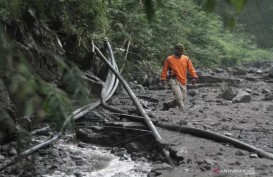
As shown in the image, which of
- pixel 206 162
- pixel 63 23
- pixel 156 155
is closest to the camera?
pixel 206 162

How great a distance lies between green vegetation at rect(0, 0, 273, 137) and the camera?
1.91 metres

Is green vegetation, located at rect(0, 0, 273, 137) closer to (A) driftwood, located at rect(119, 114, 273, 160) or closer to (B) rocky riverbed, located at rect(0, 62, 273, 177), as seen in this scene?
(B) rocky riverbed, located at rect(0, 62, 273, 177)

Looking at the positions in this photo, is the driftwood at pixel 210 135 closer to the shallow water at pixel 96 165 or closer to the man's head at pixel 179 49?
the shallow water at pixel 96 165

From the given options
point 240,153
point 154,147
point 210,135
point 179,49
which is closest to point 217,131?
point 210,135

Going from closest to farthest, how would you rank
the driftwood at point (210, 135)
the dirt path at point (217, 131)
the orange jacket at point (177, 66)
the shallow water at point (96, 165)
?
the dirt path at point (217, 131)
the driftwood at point (210, 135)
the shallow water at point (96, 165)
the orange jacket at point (177, 66)

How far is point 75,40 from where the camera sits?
36.3ft

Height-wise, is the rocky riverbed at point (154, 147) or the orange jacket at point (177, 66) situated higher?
the orange jacket at point (177, 66)

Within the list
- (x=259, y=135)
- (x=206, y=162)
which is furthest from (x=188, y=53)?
(x=206, y=162)

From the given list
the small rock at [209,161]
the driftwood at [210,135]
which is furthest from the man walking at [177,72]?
the small rock at [209,161]

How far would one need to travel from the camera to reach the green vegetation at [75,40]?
191 centimetres

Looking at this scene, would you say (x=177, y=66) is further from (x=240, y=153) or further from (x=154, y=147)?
(x=240, y=153)

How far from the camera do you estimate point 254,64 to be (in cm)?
2822

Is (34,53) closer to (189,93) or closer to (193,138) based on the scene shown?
(193,138)

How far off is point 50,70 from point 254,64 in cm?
2066
